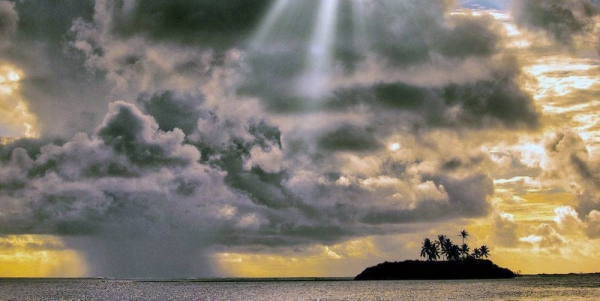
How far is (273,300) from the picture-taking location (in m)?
145

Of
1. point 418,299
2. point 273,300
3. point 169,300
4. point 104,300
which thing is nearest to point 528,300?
point 418,299

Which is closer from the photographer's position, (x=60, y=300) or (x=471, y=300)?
(x=471, y=300)

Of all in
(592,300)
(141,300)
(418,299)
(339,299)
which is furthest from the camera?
(141,300)

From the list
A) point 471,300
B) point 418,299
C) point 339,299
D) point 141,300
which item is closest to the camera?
point 471,300

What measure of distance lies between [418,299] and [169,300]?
63.7 metres

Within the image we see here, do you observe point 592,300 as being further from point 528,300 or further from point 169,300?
point 169,300

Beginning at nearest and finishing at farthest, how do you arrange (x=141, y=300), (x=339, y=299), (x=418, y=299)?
(x=418, y=299)
(x=339, y=299)
(x=141, y=300)

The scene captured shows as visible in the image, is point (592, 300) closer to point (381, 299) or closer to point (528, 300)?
point (528, 300)

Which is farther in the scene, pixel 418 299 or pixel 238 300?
pixel 238 300

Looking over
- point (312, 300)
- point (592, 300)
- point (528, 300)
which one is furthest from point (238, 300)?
point (592, 300)

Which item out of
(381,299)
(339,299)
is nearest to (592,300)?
(381,299)

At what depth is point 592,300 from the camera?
365 feet

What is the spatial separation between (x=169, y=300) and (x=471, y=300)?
75474mm

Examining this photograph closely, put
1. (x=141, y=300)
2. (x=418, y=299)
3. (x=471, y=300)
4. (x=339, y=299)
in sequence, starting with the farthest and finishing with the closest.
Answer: (x=141, y=300) < (x=339, y=299) < (x=418, y=299) < (x=471, y=300)
